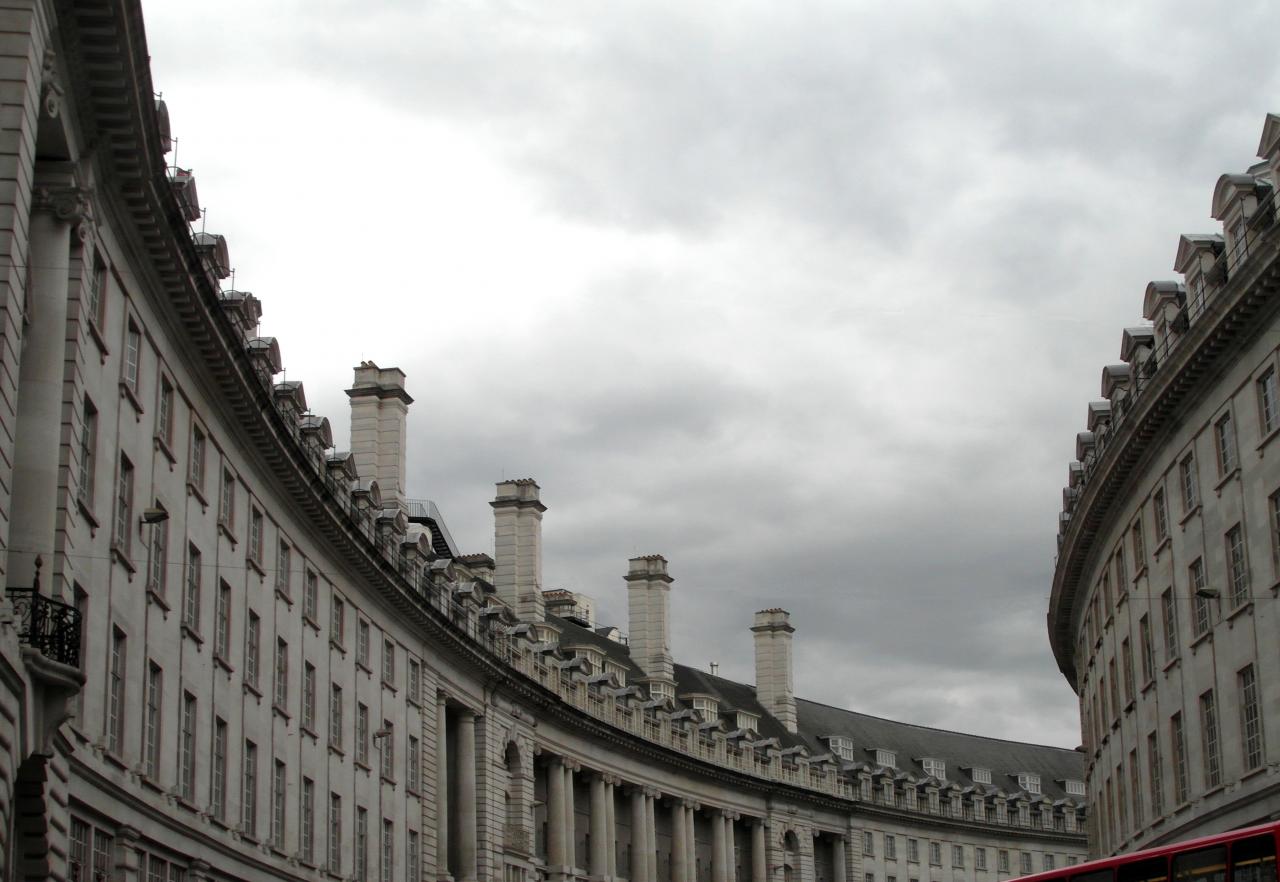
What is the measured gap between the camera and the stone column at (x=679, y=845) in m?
95.2

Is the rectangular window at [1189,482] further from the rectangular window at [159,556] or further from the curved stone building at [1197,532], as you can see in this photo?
the rectangular window at [159,556]

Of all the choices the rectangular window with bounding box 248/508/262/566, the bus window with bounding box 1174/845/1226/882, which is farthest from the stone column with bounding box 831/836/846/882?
the bus window with bounding box 1174/845/1226/882

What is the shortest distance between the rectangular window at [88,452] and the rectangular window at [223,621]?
10.1m

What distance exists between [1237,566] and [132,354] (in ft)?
82.5

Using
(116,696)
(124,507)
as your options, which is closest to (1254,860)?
(116,696)

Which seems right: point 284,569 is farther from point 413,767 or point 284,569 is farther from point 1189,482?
point 1189,482

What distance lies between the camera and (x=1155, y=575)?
51.5 meters

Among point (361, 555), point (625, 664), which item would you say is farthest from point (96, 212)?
point (625, 664)

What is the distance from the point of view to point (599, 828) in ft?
283

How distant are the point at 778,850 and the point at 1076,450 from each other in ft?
151

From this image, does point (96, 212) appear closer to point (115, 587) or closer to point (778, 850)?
point (115, 587)

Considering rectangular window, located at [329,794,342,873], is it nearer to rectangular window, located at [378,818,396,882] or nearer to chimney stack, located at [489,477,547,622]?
rectangular window, located at [378,818,396,882]

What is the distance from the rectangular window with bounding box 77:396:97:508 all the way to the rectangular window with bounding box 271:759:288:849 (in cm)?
1639

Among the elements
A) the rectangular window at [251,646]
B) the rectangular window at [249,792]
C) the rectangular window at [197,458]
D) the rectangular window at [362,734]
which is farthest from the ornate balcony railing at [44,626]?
the rectangular window at [362,734]
